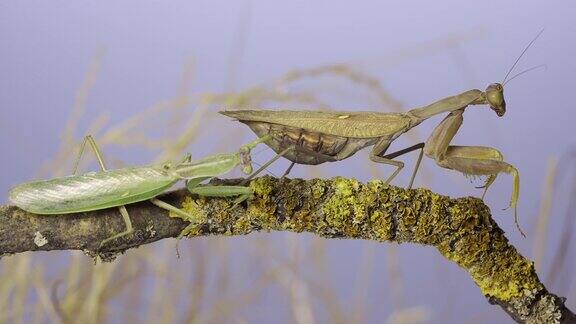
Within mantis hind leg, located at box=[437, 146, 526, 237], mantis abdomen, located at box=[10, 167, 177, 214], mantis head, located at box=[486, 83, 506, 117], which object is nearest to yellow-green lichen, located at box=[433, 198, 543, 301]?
mantis hind leg, located at box=[437, 146, 526, 237]

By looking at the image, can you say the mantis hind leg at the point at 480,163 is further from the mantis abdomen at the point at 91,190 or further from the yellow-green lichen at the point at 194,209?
the mantis abdomen at the point at 91,190

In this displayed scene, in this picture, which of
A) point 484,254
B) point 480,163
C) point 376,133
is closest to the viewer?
point 484,254

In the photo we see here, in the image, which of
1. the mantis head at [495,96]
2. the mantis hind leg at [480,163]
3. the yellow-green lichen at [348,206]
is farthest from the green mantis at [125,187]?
the mantis head at [495,96]

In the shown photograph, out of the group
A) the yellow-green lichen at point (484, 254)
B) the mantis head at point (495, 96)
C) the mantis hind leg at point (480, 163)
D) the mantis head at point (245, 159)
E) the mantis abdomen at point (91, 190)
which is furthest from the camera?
the mantis head at point (495, 96)

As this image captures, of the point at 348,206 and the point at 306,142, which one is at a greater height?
the point at 306,142

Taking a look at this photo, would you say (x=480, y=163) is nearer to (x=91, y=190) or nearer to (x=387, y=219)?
(x=387, y=219)

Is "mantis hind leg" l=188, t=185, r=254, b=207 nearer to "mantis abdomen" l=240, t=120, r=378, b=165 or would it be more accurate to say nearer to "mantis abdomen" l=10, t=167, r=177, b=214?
"mantis abdomen" l=10, t=167, r=177, b=214

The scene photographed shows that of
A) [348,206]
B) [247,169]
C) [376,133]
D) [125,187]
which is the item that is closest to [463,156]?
[376,133]

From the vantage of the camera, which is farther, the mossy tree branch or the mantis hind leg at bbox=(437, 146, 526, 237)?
the mantis hind leg at bbox=(437, 146, 526, 237)
